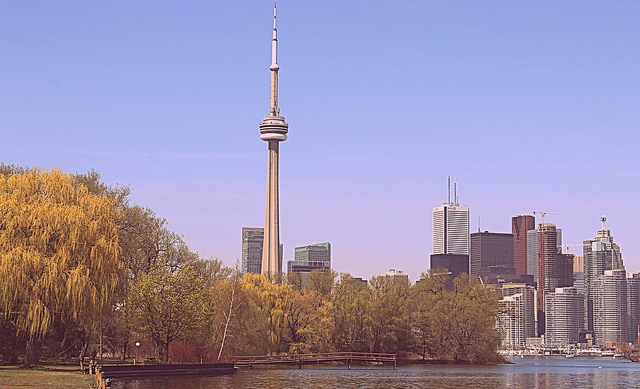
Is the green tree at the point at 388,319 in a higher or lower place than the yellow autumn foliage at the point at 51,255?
lower

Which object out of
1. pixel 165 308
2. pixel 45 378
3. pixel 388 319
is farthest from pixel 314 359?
pixel 45 378

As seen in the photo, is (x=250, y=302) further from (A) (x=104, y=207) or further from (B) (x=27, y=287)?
(B) (x=27, y=287)

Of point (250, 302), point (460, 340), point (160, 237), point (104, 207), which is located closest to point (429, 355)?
point (460, 340)

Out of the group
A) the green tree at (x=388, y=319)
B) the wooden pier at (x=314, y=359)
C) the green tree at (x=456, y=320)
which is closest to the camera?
the wooden pier at (x=314, y=359)

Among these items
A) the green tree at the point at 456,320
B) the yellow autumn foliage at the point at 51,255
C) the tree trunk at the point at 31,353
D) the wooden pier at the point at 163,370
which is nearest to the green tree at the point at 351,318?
the green tree at the point at 456,320

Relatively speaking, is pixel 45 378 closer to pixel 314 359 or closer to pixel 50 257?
pixel 50 257

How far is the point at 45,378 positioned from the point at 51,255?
1319cm

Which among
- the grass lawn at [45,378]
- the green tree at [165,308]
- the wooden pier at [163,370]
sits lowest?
the wooden pier at [163,370]

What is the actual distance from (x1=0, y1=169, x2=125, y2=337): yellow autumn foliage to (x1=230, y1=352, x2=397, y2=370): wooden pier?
30.0 metres

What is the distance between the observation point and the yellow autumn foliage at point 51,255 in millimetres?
60344

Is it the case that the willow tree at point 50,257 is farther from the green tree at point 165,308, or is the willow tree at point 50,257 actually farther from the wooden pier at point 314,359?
the wooden pier at point 314,359

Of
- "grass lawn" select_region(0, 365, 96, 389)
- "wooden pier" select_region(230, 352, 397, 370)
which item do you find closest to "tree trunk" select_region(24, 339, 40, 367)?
"grass lawn" select_region(0, 365, 96, 389)

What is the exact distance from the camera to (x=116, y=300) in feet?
248

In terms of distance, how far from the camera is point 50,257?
205ft
